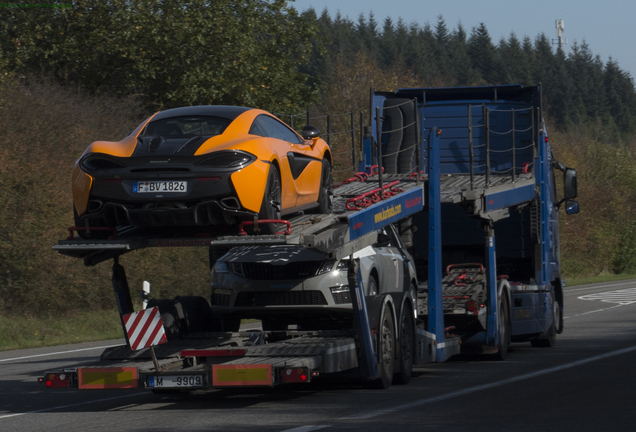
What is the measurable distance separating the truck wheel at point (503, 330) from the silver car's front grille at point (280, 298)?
4281 mm

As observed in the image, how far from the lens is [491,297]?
Result: 13.4 metres

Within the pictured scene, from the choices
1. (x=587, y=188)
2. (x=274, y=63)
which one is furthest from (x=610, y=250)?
(x=274, y=63)

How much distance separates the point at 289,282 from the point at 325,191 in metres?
1.07

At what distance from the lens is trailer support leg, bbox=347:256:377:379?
9547 mm

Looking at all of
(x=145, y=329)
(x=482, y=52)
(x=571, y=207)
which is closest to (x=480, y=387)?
(x=145, y=329)

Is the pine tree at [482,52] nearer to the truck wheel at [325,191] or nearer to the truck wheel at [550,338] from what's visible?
the truck wheel at [550,338]

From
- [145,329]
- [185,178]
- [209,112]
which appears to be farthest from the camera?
[209,112]

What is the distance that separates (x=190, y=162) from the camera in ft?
27.3

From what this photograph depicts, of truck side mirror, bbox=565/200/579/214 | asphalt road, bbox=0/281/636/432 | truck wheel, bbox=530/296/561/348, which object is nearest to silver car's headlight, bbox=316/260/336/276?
asphalt road, bbox=0/281/636/432

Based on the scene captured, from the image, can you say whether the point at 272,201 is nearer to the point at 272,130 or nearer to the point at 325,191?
the point at 272,130

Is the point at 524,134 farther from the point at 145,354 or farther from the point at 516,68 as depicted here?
the point at 516,68

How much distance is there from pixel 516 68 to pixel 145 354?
135m

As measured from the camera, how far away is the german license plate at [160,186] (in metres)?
8.25

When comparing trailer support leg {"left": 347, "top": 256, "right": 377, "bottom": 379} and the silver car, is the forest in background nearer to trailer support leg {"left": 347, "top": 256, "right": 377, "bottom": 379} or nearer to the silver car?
the silver car
